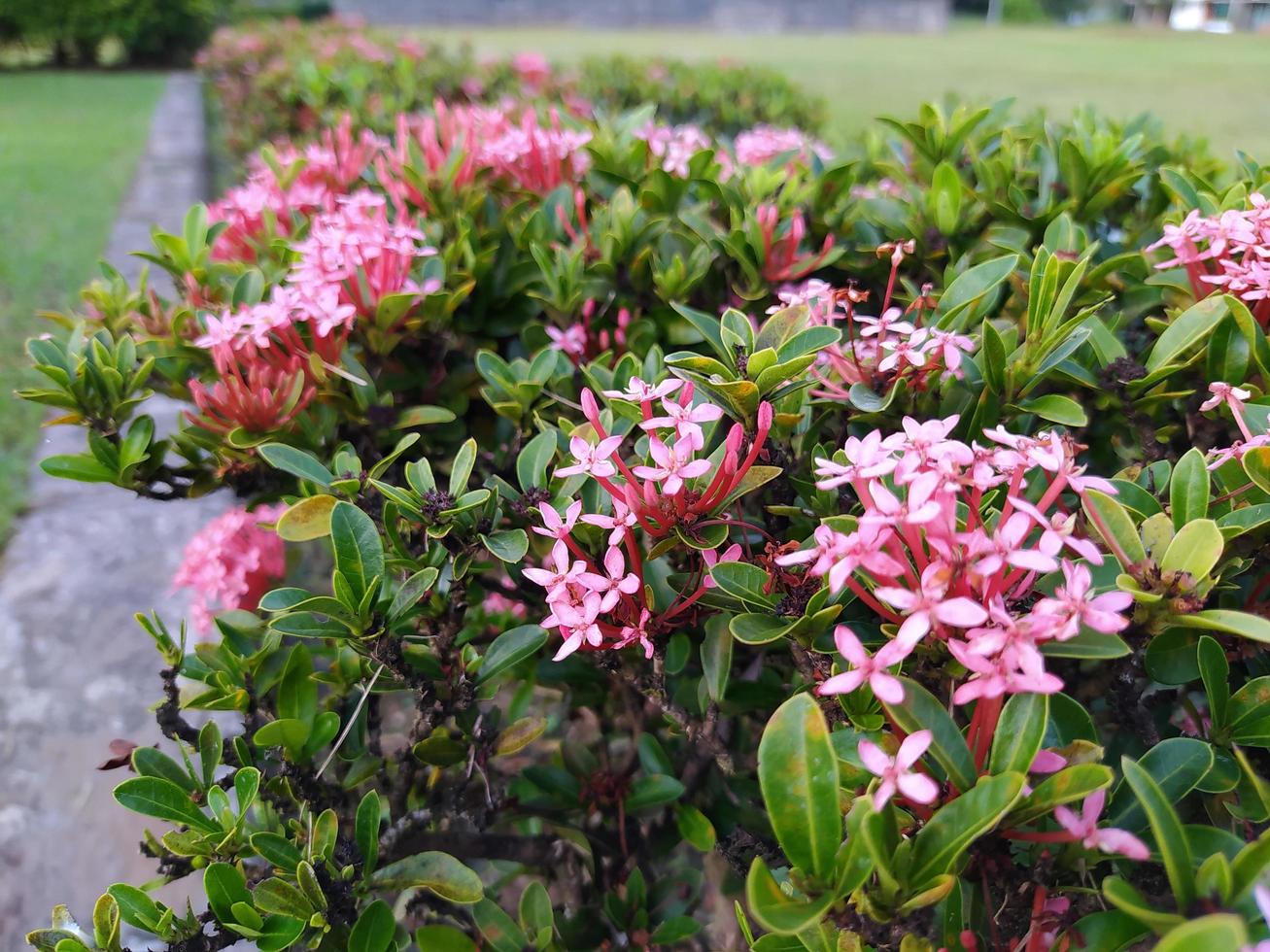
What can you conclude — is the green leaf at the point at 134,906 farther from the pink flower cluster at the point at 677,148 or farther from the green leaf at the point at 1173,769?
the pink flower cluster at the point at 677,148

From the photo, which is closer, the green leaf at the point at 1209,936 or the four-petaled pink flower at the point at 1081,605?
the green leaf at the point at 1209,936

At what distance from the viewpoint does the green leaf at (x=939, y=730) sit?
0.74 meters

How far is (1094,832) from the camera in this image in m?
0.72

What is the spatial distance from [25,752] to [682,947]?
1646 mm

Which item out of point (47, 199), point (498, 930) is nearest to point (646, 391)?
point (498, 930)

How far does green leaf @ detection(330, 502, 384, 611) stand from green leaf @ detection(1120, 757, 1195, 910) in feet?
2.46

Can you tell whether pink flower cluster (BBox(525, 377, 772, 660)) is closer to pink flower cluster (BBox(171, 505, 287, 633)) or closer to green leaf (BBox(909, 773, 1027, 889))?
green leaf (BBox(909, 773, 1027, 889))

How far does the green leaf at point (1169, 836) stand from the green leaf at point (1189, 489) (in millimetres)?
342

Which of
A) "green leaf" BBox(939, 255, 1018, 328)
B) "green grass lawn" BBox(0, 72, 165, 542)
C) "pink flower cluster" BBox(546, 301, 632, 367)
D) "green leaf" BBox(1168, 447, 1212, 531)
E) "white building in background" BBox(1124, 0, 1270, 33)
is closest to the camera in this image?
"green leaf" BBox(1168, 447, 1212, 531)

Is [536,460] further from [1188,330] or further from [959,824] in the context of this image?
[1188,330]

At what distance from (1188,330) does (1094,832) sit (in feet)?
2.27

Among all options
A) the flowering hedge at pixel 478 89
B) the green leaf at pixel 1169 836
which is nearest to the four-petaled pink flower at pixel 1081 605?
the green leaf at pixel 1169 836

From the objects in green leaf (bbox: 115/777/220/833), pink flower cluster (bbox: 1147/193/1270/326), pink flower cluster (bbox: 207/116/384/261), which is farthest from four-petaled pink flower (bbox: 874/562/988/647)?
pink flower cluster (bbox: 207/116/384/261)

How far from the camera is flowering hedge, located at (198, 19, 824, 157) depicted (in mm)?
4344
